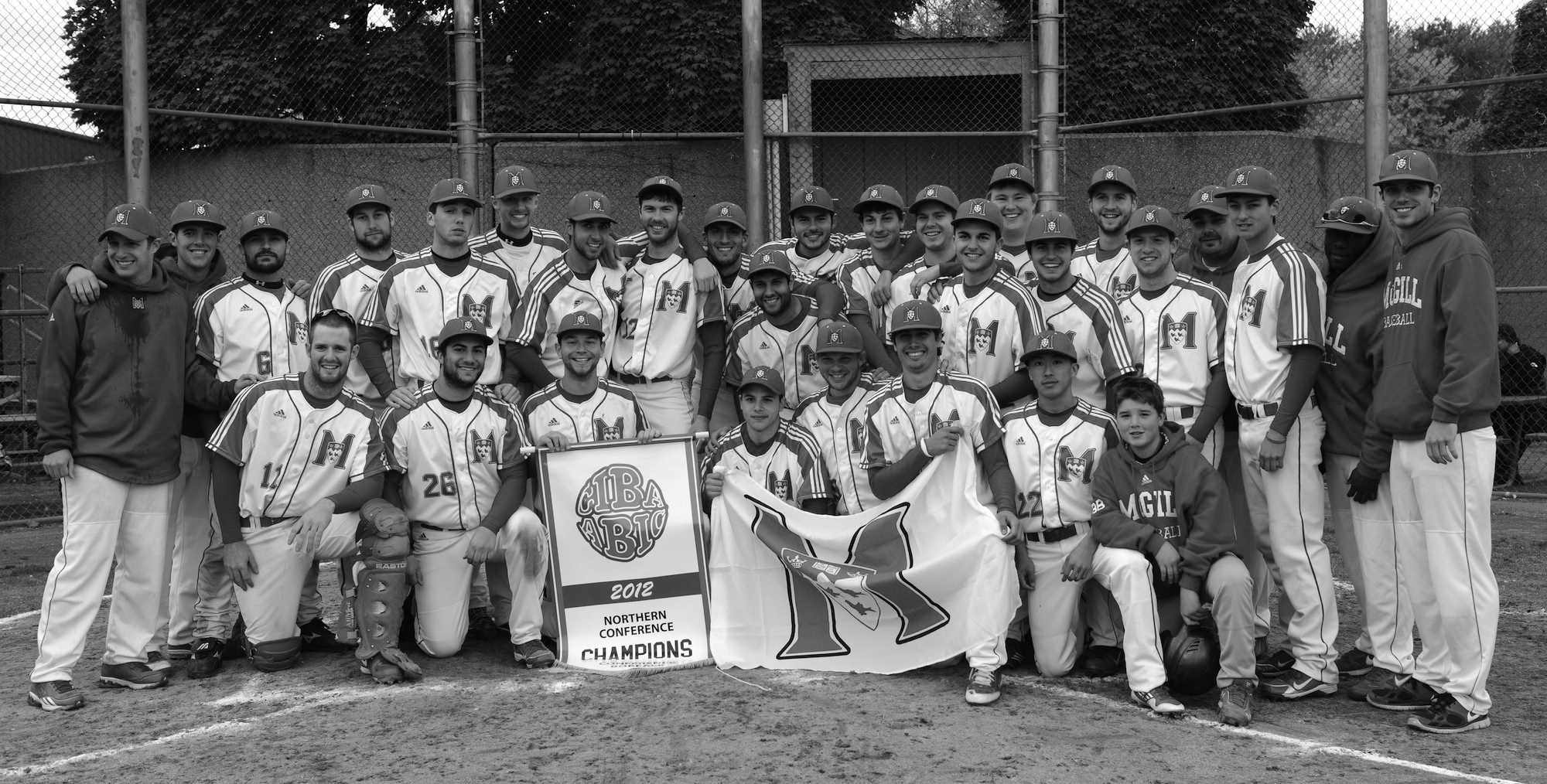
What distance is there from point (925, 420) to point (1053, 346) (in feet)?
2.39

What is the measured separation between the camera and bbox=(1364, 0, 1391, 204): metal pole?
8211mm

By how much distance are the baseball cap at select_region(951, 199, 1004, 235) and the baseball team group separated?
0.10 feet

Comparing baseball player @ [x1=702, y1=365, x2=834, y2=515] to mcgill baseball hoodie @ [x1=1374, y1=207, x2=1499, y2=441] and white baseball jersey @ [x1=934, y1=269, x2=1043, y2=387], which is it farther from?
mcgill baseball hoodie @ [x1=1374, y1=207, x2=1499, y2=441]

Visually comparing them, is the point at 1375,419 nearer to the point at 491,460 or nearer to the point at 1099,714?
the point at 1099,714

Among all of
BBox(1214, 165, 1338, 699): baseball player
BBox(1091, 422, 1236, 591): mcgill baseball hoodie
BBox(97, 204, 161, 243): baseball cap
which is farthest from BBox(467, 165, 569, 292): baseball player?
BBox(1214, 165, 1338, 699): baseball player

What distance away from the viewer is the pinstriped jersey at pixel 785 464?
6539 mm

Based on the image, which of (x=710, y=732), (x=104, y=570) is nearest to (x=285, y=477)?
(x=104, y=570)

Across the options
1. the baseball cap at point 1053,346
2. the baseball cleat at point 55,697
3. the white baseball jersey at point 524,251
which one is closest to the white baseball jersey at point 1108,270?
the baseball cap at point 1053,346

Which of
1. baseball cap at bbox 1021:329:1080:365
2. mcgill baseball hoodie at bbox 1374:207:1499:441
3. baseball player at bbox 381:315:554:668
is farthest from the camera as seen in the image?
baseball player at bbox 381:315:554:668

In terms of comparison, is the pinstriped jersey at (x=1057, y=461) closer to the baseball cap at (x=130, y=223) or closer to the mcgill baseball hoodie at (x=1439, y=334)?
the mcgill baseball hoodie at (x=1439, y=334)

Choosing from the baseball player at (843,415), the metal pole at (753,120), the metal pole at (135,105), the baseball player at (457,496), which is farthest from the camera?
the metal pole at (753,120)

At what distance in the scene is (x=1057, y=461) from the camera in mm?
6051

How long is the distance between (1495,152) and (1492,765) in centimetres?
1370

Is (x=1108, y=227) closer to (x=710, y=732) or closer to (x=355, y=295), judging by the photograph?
(x=710, y=732)
